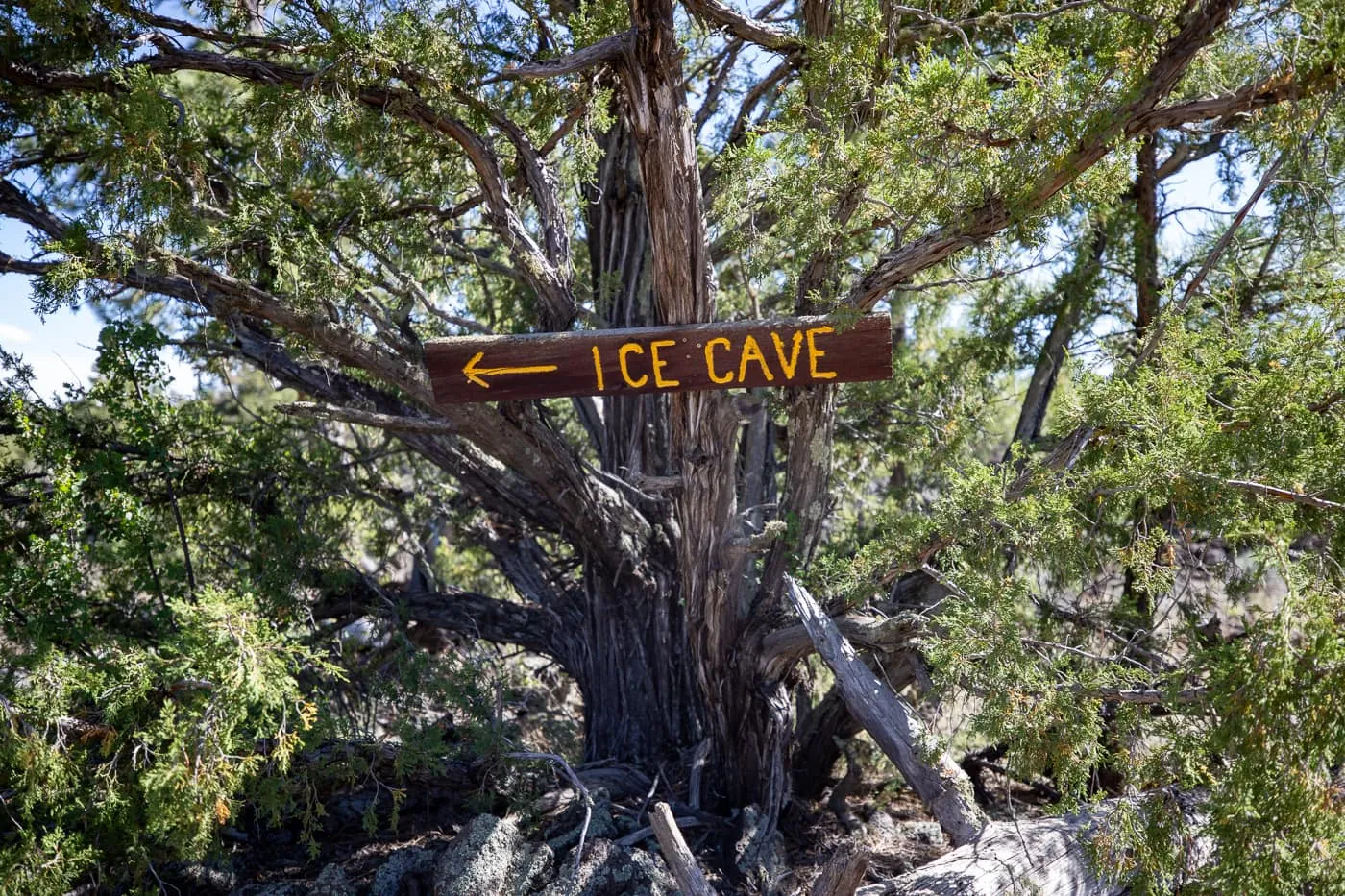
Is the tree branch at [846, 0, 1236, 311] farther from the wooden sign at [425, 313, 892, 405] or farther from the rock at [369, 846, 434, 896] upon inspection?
the rock at [369, 846, 434, 896]

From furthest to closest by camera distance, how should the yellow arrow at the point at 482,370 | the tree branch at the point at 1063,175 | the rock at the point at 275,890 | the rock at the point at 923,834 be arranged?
A: the rock at the point at 923,834
the rock at the point at 275,890
the yellow arrow at the point at 482,370
the tree branch at the point at 1063,175

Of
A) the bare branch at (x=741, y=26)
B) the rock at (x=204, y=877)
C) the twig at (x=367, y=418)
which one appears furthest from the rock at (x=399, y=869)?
the bare branch at (x=741, y=26)

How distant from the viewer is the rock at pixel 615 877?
4426 millimetres

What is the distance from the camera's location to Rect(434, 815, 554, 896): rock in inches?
171

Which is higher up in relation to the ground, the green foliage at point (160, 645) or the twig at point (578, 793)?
the green foliage at point (160, 645)

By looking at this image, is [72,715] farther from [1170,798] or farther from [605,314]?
[1170,798]

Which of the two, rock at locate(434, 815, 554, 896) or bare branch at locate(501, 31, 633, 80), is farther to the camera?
rock at locate(434, 815, 554, 896)

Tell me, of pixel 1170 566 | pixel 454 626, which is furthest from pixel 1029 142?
pixel 454 626

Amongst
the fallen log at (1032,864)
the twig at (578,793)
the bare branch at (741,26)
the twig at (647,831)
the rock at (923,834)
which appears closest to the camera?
the fallen log at (1032,864)

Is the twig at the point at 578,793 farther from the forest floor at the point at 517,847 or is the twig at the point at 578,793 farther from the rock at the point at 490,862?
the rock at the point at 490,862

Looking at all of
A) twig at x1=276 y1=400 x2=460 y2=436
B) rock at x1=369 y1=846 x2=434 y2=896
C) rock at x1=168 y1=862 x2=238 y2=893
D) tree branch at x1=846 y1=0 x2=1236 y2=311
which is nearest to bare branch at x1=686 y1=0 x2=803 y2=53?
tree branch at x1=846 y1=0 x2=1236 y2=311

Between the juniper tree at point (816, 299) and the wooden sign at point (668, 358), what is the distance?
0.46 m

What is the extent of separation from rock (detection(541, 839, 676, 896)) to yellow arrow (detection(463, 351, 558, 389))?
2222 mm

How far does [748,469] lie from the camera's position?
636cm
